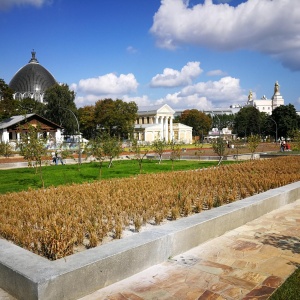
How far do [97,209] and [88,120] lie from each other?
70.1 metres

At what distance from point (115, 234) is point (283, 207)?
5.30 meters

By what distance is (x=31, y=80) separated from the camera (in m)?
117

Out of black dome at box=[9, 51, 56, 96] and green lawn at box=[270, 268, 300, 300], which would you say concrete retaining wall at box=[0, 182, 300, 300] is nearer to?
green lawn at box=[270, 268, 300, 300]

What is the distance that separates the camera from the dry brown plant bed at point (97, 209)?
5.67 meters

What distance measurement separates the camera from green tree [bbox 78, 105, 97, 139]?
7619 cm

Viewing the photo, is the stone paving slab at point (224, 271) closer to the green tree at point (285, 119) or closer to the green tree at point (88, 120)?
the green tree at point (88, 120)

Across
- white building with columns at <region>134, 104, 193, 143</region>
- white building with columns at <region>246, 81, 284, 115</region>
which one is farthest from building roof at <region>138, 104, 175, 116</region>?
white building with columns at <region>246, 81, 284, 115</region>

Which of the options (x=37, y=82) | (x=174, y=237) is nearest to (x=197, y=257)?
(x=174, y=237)

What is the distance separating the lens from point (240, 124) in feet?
325

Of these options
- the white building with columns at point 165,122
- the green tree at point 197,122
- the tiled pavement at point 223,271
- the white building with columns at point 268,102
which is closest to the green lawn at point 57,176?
the tiled pavement at point 223,271

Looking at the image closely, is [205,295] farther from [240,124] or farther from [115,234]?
[240,124]

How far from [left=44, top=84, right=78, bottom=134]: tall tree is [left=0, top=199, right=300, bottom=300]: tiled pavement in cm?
6390

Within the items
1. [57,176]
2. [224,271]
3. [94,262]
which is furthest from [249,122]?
[94,262]

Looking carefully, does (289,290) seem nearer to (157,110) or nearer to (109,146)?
(109,146)
